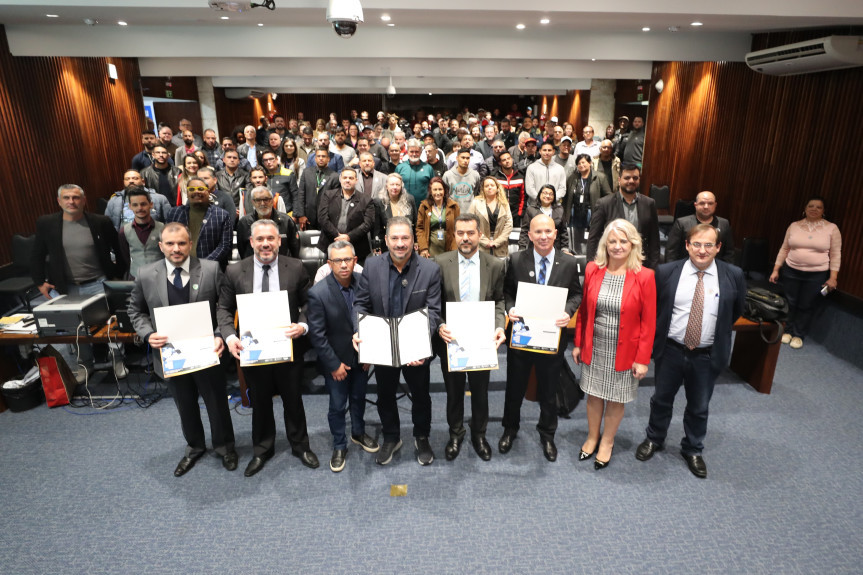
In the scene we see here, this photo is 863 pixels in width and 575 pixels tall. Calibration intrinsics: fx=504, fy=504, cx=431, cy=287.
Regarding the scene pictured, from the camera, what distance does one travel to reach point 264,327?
3.00 meters

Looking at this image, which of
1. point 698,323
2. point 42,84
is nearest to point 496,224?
point 698,323

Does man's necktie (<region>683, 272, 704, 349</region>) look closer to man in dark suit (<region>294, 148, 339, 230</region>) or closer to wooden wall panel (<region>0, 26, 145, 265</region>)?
man in dark suit (<region>294, 148, 339, 230</region>)

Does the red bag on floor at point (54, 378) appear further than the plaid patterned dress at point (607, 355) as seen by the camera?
Yes

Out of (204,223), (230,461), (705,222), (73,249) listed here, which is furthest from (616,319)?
(73,249)

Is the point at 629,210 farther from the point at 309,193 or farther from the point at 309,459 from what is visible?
the point at 309,193

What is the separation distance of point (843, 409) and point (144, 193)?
6018 millimetres

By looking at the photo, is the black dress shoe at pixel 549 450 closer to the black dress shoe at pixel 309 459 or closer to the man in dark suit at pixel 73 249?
the black dress shoe at pixel 309 459

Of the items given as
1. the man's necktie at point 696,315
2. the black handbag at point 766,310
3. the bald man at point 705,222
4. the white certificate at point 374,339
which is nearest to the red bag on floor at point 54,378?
the white certificate at point 374,339

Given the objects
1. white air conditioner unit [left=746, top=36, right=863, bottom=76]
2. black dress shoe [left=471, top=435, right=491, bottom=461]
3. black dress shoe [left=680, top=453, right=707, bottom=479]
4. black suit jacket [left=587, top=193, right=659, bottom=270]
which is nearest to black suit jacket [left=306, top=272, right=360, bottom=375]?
black dress shoe [left=471, top=435, right=491, bottom=461]

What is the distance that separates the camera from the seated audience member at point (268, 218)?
4.58 meters

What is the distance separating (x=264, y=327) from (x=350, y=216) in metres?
2.49

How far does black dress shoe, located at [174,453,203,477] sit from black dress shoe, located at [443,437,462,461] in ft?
5.64

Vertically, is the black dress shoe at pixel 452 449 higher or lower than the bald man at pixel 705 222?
lower

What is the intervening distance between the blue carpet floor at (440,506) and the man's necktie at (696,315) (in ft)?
3.11
